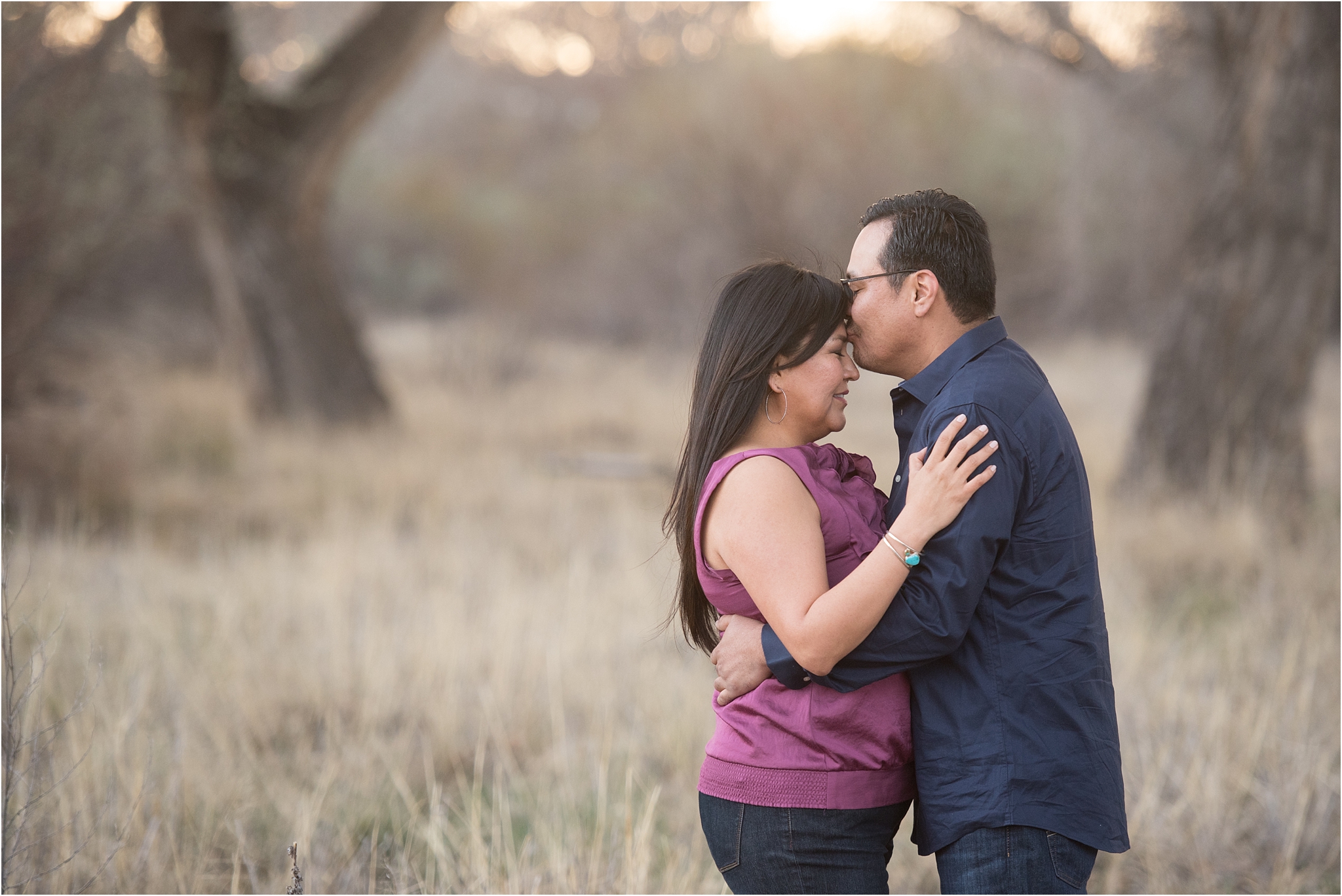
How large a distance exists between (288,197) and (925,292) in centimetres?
853

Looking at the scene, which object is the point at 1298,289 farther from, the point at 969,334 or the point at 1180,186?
the point at 1180,186

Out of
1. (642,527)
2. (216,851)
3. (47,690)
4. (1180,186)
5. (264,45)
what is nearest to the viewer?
(216,851)

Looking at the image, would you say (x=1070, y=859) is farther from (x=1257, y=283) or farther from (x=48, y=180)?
(x=48, y=180)

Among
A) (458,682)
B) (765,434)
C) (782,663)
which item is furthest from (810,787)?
(458,682)

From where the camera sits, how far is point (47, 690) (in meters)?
4.00

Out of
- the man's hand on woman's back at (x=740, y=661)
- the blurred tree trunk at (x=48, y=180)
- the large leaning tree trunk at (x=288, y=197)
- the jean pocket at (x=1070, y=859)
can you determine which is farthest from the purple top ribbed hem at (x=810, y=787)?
the large leaning tree trunk at (x=288, y=197)

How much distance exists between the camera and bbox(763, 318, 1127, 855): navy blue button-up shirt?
5.64 feet

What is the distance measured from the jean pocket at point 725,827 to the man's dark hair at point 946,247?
39.3 inches

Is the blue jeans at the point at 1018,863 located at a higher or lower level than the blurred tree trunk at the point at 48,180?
lower

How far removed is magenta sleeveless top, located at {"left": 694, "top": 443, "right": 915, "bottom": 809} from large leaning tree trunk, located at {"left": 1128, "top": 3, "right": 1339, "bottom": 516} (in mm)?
5109

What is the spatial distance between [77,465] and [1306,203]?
308 inches

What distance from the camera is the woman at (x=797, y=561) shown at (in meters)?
1.71

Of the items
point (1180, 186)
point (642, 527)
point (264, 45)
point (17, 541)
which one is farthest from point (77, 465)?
point (1180, 186)

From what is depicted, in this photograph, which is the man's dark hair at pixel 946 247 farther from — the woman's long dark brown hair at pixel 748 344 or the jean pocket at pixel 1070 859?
the jean pocket at pixel 1070 859
